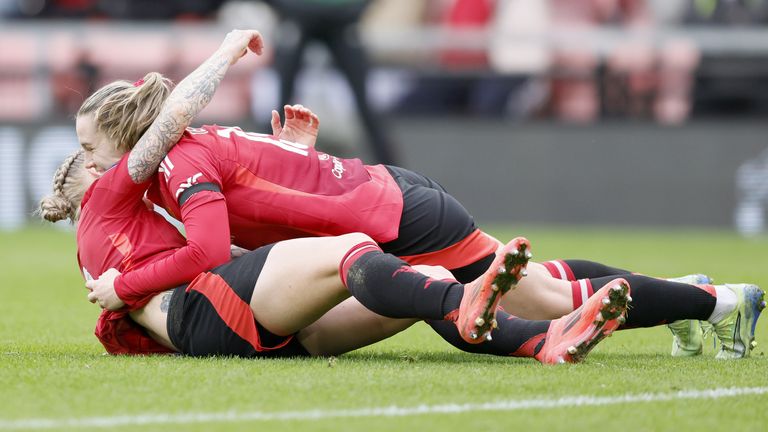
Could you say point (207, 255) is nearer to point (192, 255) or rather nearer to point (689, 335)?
point (192, 255)

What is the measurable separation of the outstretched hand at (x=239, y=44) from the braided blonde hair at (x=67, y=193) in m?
0.68

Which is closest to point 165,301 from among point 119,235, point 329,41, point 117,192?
point 119,235

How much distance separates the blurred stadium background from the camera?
13906 millimetres

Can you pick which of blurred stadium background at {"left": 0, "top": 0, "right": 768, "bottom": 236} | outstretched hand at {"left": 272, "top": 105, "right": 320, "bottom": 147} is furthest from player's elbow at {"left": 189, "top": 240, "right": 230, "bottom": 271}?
blurred stadium background at {"left": 0, "top": 0, "right": 768, "bottom": 236}

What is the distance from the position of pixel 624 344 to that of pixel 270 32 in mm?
8903

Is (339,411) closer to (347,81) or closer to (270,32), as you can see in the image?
(347,81)

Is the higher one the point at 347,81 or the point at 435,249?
the point at 435,249

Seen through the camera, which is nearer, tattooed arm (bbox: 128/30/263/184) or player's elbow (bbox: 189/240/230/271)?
player's elbow (bbox: 189/240/230/271)

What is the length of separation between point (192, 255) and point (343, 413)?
111 cm

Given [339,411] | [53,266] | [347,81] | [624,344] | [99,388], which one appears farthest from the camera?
[347,81]

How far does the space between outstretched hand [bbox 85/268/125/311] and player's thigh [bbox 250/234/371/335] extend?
0.50 meters

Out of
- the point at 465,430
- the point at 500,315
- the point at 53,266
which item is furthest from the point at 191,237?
the point at 53,266

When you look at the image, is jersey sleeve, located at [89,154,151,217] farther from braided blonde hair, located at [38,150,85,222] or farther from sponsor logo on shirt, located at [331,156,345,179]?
sponsor logo on shirt, located at [331,156,345,179]

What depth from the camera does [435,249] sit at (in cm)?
498
